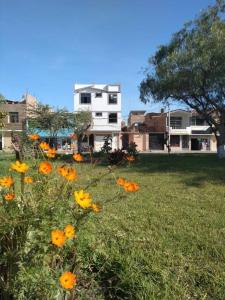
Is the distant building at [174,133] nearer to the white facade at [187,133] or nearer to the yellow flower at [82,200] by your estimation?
the white facade at [187,133]

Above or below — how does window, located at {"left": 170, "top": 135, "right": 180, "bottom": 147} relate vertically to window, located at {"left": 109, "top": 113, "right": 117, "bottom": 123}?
below

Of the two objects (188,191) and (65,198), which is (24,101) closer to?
(188,191)

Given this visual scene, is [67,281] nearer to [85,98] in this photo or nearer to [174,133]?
[85,98]

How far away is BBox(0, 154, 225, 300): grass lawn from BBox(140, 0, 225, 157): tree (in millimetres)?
13810

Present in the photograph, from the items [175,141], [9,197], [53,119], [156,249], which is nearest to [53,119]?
[53,119]

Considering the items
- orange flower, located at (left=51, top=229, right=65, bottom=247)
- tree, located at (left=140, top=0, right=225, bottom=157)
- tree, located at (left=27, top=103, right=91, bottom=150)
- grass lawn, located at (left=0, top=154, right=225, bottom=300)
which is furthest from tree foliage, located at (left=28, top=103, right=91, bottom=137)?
orange flower, located at (left=51, top=229, right=65, bottom=247)

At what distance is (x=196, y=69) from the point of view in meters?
20.2

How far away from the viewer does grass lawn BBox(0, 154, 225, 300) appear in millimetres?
3178

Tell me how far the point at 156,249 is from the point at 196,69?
17.2 m

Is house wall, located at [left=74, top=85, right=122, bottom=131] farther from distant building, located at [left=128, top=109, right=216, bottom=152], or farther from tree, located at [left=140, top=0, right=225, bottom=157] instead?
tree, located at [left=140, top=0, right=225, bottom=157]

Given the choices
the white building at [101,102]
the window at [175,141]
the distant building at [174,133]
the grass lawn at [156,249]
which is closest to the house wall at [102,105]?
the white building at [101,102]

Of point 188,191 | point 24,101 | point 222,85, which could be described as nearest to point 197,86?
point 222,85

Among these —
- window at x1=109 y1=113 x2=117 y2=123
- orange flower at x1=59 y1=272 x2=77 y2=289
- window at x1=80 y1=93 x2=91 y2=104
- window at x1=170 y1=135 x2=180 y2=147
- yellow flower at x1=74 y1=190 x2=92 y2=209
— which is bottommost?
orange flower at x1=59 y1=272 x2=77 y2=289

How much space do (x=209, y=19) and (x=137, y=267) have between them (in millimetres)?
20431
